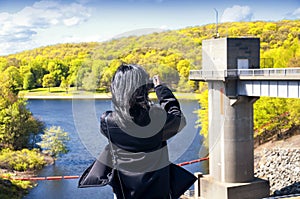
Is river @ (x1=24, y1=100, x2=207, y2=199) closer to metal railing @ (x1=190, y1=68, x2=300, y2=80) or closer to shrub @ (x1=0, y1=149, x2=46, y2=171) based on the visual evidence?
shrub @ (x1=0, y1=149, x2=46, y2=171)

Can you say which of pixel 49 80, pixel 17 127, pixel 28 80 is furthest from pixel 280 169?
pixel 28 80

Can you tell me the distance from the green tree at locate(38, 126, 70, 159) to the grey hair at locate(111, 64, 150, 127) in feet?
104

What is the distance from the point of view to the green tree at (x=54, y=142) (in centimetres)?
3362

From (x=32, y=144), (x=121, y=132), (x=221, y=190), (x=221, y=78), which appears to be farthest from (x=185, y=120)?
(x=32, y=144)

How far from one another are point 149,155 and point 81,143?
51 cm

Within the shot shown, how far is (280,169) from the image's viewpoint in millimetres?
27031

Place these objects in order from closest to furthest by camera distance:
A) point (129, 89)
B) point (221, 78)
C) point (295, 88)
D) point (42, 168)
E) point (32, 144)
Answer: point (129, 89)
point (295, 88)
point (221, 78)
point (42, 168)
point (32, 144)

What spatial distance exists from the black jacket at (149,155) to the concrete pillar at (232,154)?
1676 centimetres

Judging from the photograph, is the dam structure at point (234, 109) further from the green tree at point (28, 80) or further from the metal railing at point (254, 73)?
the green tree at point (28, 80)

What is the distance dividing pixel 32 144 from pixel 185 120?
34774 millimetres

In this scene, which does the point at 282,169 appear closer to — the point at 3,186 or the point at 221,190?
the point at 221,190

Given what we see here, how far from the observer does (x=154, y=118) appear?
2.57 m

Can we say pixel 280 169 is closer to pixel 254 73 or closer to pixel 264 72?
pixel 254 73

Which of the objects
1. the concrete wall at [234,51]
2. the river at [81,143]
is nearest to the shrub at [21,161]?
the river at [81,143]
